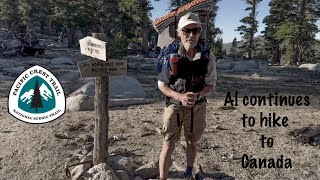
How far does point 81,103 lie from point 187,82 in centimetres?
607

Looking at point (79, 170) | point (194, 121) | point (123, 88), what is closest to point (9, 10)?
point (123, 88)

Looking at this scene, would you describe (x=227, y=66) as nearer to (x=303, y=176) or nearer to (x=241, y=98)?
(x=241, y=98)

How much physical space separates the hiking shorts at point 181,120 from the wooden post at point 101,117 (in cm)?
121

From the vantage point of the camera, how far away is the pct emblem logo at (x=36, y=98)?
770 cm

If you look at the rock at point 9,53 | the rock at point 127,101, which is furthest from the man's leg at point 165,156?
the rock at point 9,53

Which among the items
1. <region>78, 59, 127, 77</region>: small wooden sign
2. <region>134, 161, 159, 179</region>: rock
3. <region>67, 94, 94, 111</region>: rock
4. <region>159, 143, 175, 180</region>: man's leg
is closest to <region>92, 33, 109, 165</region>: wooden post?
<region>78, 59, 127, 77</region>: small wooden sign

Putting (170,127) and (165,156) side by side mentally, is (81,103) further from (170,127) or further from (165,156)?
(170,127)

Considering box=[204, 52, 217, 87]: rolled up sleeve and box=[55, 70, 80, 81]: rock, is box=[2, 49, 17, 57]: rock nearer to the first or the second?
box=[55, 70, 80, 81]: rock

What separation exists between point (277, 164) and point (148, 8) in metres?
34.0

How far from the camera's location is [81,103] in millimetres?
9305

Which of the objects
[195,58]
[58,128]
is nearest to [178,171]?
[195,58]

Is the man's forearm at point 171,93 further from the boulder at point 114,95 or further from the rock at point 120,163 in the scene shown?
the boulder at point 114,95

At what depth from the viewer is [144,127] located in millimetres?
7930

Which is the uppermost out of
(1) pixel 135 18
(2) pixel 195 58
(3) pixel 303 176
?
(1) pixel 135 18
